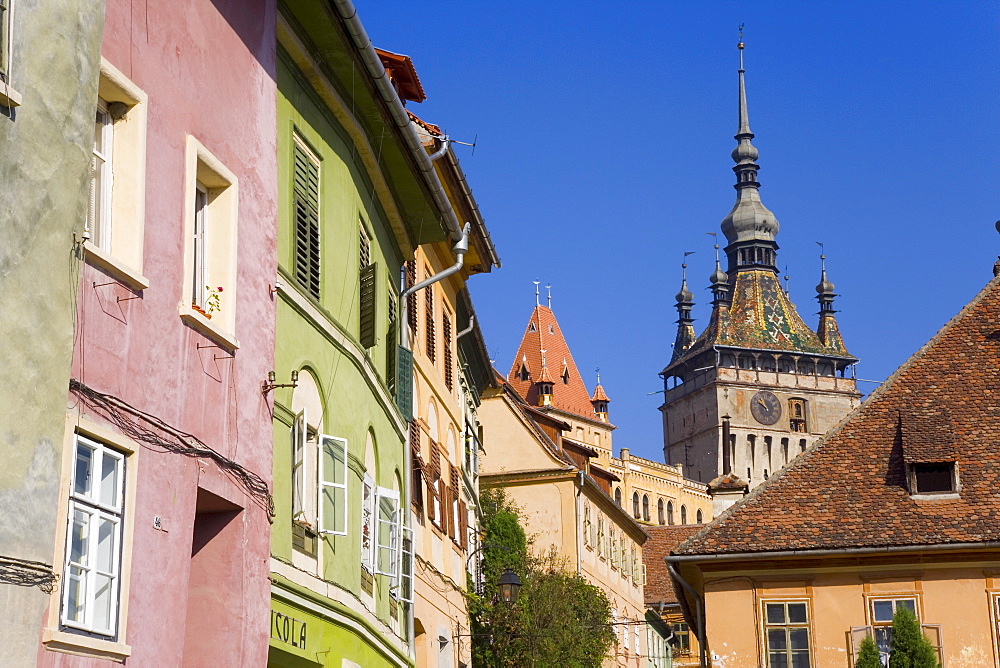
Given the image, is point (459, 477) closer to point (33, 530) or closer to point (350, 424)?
point (350, 424)

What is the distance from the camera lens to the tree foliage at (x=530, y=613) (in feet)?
126

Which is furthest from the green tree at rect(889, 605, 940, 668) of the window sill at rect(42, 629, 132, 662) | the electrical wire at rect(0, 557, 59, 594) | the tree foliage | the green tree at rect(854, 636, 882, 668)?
the electrical wire at rect(0, 557, 59, 594)

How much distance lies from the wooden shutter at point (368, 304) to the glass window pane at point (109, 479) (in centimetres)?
646

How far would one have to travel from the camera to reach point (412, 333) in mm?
20516

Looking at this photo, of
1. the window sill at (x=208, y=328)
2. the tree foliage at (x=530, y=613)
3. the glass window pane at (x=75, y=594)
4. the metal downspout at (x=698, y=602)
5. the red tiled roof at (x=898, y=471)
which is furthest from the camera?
the tree foliage at (x=530, y=613)

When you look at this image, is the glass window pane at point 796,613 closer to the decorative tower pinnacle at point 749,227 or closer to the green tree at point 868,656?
the green tree at point 868,656

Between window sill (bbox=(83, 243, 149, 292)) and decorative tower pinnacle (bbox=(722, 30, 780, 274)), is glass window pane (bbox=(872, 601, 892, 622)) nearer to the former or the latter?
window sill (bbox=(83, 243, 149, 292))

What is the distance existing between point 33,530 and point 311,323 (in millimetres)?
5659

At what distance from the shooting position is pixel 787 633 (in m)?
26.0

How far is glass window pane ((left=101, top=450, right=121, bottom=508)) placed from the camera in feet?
28.1

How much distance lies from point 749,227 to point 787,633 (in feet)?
425

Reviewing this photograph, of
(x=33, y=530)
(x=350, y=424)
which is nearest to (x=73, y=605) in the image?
(x=33, y=530)

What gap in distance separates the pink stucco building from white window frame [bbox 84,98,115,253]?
0.01m

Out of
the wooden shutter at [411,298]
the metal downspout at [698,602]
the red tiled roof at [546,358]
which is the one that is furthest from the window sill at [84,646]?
the red tiled roof at [546,358]
